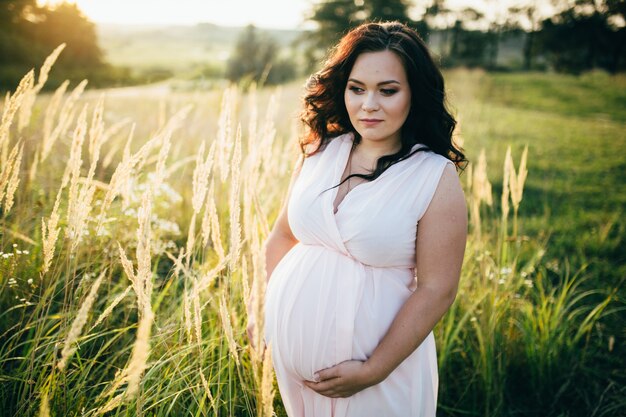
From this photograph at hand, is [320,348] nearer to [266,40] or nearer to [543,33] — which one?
[266,40]

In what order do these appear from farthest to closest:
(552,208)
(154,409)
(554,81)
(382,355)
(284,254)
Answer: (554,81)
(552,208)
(284,254)
(154,409)
(382,355)

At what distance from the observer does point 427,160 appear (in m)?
1.69

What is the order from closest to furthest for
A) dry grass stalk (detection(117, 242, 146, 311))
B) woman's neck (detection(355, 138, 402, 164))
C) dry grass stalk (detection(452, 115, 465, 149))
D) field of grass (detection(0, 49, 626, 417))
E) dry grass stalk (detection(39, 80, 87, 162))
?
dry grass stalk (detection(117, 242, 146, 311)) < field of grass (detection(0, 49, 626, 417)) < woman's neck (detection(355, 138, 402, 164)) < dry grass stalk (detection(39, 80, 87, 162)) < dry grass stalk (detection(452, 115, 465, 149))

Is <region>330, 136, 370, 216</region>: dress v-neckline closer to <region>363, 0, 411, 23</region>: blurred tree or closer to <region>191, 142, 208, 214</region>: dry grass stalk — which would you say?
<region>191, 142, 208, 214</region>: dry grass stalk

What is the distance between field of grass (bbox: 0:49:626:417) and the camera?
1358 millimetres

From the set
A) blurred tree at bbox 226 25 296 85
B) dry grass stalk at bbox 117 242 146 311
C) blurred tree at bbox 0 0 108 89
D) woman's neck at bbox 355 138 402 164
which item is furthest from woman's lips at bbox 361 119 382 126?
blurred tree at bbox 226 25 296 85

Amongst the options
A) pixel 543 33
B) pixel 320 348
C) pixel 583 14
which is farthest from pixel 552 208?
pixel 543 33

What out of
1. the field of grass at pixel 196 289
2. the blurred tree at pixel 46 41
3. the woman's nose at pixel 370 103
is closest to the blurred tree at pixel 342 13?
the blurred tree at pixel 46 41

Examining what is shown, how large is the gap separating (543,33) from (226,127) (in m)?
46.5

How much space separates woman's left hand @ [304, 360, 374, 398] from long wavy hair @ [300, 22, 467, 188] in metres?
0.78

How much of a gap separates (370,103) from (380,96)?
0.06 metres

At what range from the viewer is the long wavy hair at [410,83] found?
5.87 feet

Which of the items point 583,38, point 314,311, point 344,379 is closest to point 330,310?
point 314,311

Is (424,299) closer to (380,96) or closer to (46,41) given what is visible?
(380,96)
